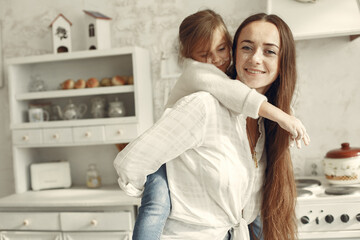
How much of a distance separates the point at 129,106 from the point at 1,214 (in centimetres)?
109

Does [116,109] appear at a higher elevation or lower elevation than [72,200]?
higher

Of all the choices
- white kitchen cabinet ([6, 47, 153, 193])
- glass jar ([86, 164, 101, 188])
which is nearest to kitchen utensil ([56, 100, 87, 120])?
white kitchen cabinet ([6, 47, 153, 193])

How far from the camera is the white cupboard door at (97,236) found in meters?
2.62

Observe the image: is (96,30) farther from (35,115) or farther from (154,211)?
(154,211)

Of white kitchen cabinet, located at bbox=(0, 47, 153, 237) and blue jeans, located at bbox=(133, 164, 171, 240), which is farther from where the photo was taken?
white kitchen cabinet, located at bbox=(0, 47, 153, 237)

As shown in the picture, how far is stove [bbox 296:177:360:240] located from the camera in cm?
237

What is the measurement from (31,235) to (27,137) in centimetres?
67

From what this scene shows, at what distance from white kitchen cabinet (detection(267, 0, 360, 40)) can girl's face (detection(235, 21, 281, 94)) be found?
1.24 metres

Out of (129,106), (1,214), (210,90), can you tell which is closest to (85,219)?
(1,214)

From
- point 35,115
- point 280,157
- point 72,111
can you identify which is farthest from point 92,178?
point 280,157

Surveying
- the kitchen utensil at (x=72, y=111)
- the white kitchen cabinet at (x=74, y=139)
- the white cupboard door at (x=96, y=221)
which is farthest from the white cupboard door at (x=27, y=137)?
the white cupboard door at (x=96, y=221)

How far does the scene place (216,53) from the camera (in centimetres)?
167

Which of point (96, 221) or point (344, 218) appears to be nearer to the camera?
point (344, 218)

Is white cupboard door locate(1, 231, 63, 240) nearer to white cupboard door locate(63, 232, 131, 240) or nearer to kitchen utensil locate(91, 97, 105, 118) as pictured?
white cupboard door locate(63, 232, 131, 240)
